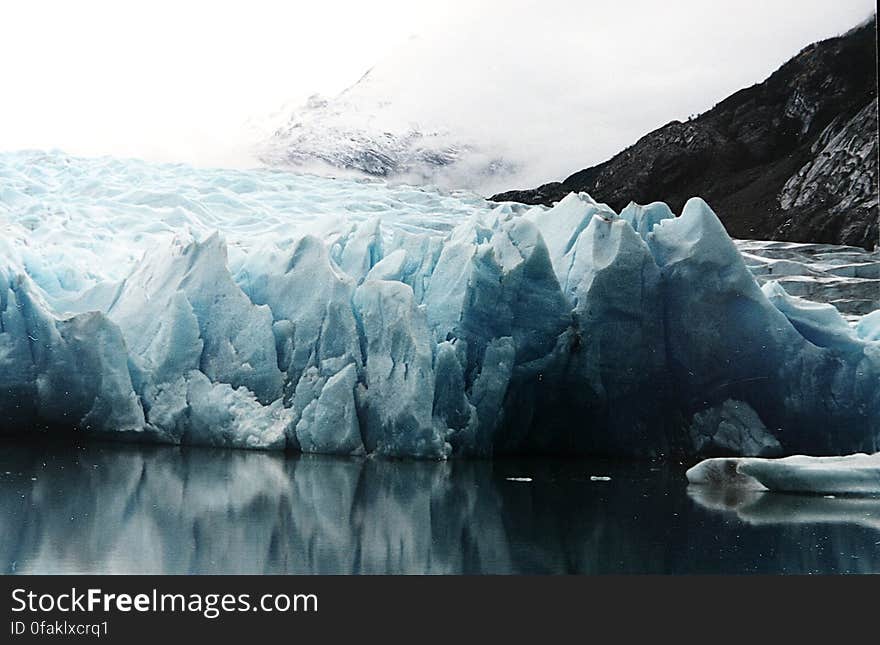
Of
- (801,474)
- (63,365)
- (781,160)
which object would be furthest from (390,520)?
(781,160)

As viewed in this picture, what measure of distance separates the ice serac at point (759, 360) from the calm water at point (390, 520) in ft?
3.24

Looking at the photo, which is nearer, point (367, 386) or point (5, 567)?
point (5, 567)

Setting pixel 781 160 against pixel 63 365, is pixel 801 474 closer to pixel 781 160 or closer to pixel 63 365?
pixel 781 160

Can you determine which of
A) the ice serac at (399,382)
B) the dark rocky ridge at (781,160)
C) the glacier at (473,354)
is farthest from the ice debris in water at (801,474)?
the dark rocky ridge at (781,160)

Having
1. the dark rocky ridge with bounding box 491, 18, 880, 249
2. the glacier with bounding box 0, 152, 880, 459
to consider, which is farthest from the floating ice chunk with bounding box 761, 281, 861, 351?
the dark rocky ridge with bounding box 491, 18, 880, 249

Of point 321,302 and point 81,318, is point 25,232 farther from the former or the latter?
point 321,302

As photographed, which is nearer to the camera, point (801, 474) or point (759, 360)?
point (801, 474)

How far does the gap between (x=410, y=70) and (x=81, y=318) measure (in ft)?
15.0

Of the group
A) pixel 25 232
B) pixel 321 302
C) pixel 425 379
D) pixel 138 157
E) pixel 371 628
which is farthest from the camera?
pixel 138 157

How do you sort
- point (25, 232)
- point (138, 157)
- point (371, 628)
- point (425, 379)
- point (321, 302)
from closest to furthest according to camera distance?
point (371, 628) < point (425, 379) < point (321, 302) < point (25, 232) < point (138, 157)

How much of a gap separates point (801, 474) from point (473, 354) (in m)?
2.38

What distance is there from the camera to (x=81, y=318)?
8.27 m

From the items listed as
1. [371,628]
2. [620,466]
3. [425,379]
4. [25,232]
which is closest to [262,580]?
[371,628]

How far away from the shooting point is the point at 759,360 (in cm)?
823
